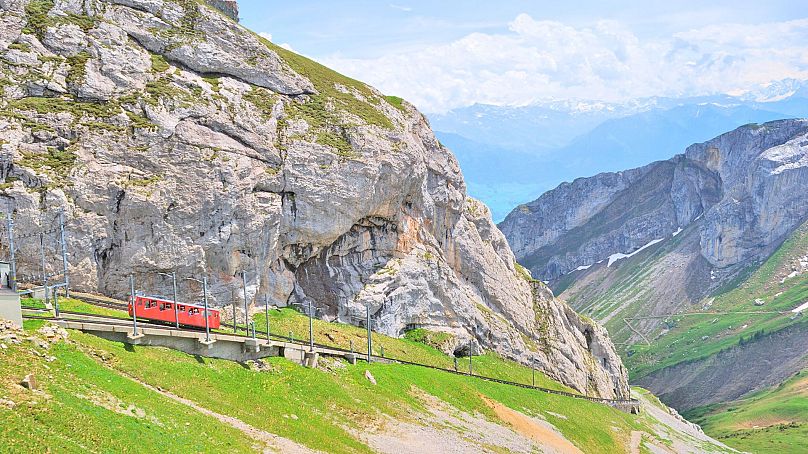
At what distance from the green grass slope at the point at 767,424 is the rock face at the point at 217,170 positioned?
267ft

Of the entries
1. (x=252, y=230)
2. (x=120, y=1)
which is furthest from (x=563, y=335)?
(x=120, y=1)

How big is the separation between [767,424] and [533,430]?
5534 inches

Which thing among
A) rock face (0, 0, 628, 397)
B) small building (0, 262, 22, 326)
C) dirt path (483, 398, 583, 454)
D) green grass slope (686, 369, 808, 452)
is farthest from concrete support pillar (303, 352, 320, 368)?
green grass slope (686, 369, 808, 452)

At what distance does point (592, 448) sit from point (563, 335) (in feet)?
159

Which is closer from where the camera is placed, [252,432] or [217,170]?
[252,432]

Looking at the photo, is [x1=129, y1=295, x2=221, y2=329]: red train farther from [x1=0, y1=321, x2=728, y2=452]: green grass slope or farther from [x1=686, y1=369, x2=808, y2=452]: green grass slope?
[x1=686, y1=369, x2=808, y2=452]: green grass slope

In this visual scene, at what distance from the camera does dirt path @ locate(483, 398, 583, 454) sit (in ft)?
196

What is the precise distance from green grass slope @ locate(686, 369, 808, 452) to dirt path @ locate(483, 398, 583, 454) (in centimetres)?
9956

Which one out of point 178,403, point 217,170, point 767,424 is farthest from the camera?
point 767,424

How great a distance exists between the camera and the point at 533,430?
62625mm

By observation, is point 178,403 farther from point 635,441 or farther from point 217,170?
point 635,441

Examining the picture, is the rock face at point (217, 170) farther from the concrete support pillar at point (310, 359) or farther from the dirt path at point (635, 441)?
the dirt path at point (635, 441)

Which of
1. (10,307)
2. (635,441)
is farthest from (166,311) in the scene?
(635,441)

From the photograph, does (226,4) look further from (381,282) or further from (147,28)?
(381,282)
